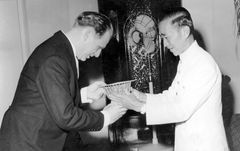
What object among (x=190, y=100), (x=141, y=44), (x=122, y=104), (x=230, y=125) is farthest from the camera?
(x=141, y=44)

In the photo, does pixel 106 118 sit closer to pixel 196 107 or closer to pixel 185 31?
pixel 196 107

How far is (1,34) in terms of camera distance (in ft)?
9.59

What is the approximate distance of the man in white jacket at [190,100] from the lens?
1.78 meters

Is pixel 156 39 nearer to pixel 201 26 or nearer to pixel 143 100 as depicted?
pixel 201 26

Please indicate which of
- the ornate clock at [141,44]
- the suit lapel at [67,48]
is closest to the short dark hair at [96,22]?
the suit lapel at [67,48]

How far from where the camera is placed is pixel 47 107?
1.67m

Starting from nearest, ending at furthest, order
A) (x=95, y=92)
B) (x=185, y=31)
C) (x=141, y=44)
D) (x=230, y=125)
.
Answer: (x=185, y=31), (x=95, y=92), (x=230, y=125), (x=141, y=44)

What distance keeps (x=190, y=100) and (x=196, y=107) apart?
59 millimetres

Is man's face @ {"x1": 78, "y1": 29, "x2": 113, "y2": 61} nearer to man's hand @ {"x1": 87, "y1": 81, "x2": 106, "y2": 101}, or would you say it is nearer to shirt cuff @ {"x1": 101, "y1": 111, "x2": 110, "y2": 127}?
shirt cuff @ {"x1": 101, "y1": 111, "x2": 110, "y2": 127}

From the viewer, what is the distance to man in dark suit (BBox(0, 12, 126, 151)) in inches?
64.6

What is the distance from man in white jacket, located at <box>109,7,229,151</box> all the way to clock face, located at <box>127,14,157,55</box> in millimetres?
1860

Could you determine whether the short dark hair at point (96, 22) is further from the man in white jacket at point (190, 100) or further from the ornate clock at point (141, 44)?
the ornate clock at point (141, 44)

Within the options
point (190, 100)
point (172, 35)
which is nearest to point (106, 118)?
point (190, 100)

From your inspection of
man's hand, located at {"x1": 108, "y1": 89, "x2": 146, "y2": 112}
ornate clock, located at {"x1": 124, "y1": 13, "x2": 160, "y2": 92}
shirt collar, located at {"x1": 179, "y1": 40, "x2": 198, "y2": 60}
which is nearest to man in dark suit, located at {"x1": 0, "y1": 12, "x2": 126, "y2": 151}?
man's hand, located at {"x1": 108, "y1": 89, "x2": 146, "y2": 112}
